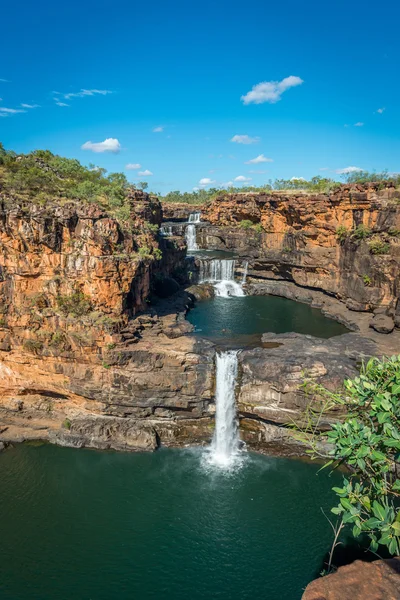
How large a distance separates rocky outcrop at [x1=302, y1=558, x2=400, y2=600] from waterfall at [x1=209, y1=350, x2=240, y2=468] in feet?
43.1

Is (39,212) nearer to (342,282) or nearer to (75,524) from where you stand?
(75,524)

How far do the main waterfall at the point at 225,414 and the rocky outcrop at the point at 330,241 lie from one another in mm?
15224

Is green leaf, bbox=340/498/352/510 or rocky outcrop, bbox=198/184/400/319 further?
rocky outcrop, bbox=198/184/400/319

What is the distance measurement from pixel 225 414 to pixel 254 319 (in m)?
13.2

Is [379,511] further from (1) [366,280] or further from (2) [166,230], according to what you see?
(2) [166,230]

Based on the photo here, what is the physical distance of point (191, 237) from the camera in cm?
5362

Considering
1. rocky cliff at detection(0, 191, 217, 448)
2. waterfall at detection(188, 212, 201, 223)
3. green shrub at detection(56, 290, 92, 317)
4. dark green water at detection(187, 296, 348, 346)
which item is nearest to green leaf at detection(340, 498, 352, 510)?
rocky cliff at detection(0, 191, 217, 448)

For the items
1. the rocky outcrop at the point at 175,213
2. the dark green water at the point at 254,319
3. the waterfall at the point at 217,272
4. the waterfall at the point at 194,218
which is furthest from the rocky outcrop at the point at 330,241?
the rocky outcrop at the point at 175,213

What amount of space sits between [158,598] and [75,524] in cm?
481

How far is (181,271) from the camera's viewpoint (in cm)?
3934

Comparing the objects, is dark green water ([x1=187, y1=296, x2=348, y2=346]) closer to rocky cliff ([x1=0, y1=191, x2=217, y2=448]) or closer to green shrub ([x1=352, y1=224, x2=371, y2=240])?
rocky cliff ([x1=0, y1=191, x2=217, y2=448])

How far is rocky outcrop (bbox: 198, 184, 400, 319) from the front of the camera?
2995 centimetres

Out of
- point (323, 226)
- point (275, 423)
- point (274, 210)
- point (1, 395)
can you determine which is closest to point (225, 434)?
point (275, 423)

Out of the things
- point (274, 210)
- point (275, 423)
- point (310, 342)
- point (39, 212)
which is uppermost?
point (274, 210)
